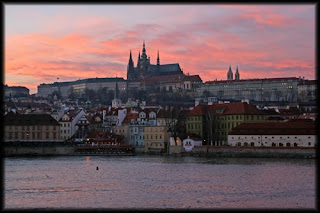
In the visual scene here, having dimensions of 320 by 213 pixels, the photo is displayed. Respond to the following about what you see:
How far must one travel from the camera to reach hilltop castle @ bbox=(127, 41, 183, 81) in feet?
610

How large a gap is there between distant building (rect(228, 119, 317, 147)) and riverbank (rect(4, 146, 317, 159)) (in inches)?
88.1

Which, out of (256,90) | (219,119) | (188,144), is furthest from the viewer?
(256,90)

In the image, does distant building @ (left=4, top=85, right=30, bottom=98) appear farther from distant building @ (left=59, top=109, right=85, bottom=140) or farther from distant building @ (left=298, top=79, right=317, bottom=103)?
distant building @ (left=59, top=109, right=85, bottom=140)

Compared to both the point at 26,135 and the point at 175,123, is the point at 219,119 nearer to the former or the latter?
the point at 175,123

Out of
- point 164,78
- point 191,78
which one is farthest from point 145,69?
point 191,78

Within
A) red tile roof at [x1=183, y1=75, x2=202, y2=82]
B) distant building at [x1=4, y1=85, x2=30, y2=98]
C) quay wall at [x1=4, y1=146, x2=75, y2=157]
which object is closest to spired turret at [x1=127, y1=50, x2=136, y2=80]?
red tile roof at [x1=183, y1=75, x2=202, y2=82]

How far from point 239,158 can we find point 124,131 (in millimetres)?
17470

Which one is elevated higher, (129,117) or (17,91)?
(17,91)

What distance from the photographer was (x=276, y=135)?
4809 cm

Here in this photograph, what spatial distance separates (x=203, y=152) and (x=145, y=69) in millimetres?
145112

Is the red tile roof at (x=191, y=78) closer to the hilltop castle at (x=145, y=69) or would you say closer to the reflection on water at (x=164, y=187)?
the hilltop castle at (x=145, y=69)

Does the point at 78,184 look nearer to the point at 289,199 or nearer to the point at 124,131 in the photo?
the point at 289,199

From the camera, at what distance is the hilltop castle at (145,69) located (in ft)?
610

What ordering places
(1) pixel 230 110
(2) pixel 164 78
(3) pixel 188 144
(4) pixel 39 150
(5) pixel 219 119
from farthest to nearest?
(2) pixel 164 78 < (1) pixel 230 110 < (5) pixel 219 119 < (4) pixel 39 150 < (3) pixel 188 144
